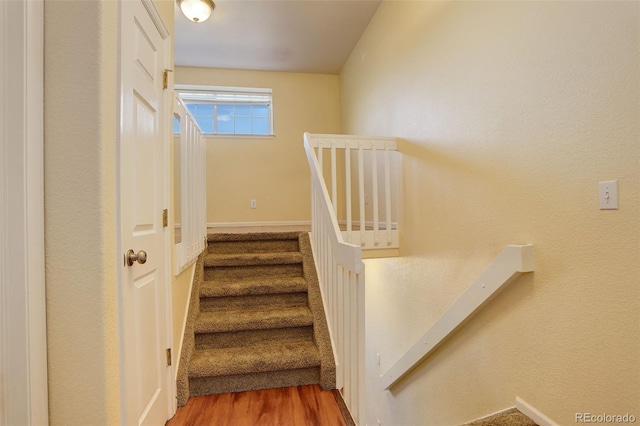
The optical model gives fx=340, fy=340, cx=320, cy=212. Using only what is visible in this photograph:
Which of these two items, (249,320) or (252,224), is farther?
(252,224)

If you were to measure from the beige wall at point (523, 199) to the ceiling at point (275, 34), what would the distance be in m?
0.91

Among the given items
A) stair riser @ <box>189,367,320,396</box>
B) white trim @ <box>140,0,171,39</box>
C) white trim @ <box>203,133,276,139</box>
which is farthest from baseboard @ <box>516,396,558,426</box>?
white trim @ <box>203,133,276,139</box>

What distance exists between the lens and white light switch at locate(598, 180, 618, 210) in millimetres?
1214

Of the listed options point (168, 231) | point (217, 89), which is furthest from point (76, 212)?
point (217, 89)

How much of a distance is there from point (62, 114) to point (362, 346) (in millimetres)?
1442

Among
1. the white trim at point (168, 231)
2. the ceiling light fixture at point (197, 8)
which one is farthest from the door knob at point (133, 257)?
the ceiling light fixture at point (197, 8)

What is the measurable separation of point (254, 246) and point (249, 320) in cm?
92

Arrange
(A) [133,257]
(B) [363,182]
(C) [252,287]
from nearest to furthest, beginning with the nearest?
1. (A) [133,257]
2. (C) [252,287]
3. (B) [363,182]

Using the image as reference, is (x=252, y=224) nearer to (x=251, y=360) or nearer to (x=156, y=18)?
(x=251, y=360)

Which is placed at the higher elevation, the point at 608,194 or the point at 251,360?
the point at 608,194

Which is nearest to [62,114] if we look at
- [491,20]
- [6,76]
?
[6,76]

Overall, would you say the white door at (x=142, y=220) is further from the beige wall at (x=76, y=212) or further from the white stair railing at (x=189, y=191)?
the white stair railing at (x=189, y=191)

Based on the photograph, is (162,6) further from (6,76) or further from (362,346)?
(362,346)

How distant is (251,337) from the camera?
2.32 metres
